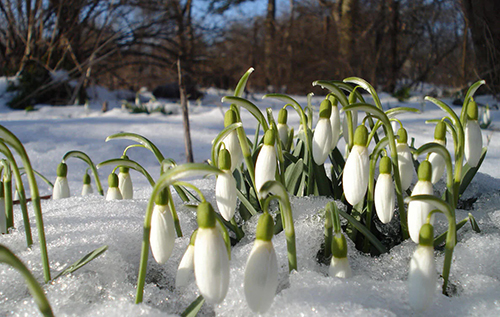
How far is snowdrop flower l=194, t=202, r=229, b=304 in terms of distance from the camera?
431 mm

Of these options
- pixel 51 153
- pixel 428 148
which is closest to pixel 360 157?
pixel 428 148

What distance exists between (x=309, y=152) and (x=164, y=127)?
1.99 m

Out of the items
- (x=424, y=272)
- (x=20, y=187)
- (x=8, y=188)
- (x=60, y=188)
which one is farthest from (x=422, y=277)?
(x=60, y=188)

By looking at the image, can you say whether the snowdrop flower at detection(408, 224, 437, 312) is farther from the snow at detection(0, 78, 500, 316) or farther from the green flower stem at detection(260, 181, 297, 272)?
the green flower stem at detection(260, 181, 297, 272)

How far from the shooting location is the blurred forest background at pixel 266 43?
4.27 metres

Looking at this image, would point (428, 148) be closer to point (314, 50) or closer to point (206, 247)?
point (206, 247)

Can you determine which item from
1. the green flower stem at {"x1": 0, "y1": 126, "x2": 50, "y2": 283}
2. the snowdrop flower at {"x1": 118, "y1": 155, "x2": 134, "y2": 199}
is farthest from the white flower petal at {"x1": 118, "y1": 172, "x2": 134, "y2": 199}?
the green flower stem at {"x1": 0, "y1": 126, "x2": 50, "y2": 283}

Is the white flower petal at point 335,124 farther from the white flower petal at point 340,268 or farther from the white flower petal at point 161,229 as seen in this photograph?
the white flower petal at point 161,229

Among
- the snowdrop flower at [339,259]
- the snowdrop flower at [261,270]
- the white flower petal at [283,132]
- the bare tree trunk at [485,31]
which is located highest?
the bare tree trunk at [485,31]

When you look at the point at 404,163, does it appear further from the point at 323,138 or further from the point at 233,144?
the point at 233,144

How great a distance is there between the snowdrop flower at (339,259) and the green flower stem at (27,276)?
0.35m

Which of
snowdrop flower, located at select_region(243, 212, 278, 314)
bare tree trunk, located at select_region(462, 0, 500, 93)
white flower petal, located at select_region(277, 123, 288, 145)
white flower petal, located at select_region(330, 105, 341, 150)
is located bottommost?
snowdrop flower, located at select_region(243, 212, 278, 314)

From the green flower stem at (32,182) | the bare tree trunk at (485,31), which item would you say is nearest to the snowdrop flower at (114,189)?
the green flower stem at (32,182)

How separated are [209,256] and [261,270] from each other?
59 millimetres
